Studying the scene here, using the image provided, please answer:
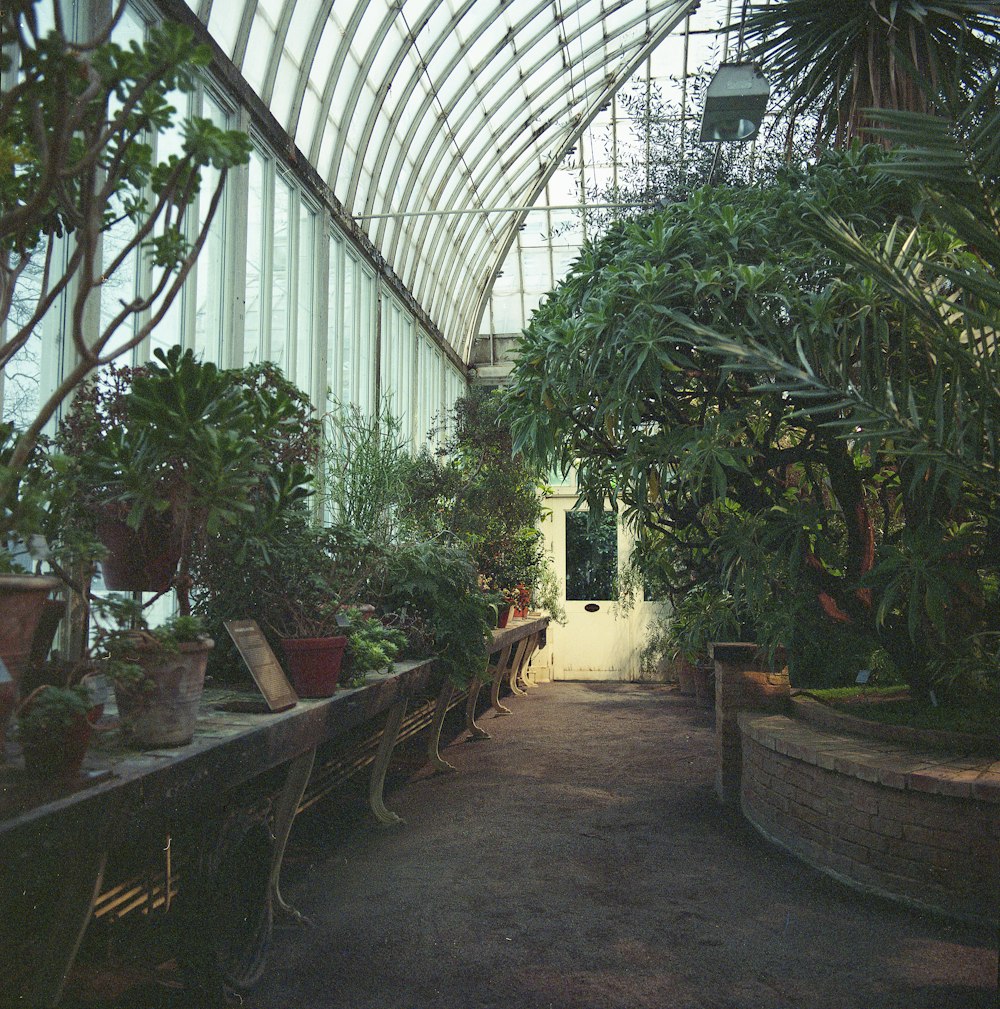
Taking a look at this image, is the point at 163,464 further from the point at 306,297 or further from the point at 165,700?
the point at 306,297

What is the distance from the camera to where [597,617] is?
40.2 ft

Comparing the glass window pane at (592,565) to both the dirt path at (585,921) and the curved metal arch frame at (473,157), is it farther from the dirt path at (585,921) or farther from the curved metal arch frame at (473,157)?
the dirt path at (585,921)

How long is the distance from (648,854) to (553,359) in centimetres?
213

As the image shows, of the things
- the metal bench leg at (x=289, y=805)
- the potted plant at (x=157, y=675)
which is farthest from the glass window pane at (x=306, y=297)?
the potted plant at (x=157, y=675)

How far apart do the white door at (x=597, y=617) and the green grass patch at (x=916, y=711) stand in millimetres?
7248

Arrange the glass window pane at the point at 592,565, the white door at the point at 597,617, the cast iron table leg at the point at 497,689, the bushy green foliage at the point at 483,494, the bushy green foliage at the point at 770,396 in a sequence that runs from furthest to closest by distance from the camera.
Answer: the glass window pane at the point at 592,565, the white door at the point at 597,617, the cast iron table leg at the point at 497,689, the bushy green foliage at the point at 483,494, the bushy green foliage at the point at 770,396

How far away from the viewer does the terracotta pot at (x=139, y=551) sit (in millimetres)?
2719

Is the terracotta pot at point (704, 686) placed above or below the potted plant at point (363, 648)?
below

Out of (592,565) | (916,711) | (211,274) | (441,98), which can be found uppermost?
(441,98)

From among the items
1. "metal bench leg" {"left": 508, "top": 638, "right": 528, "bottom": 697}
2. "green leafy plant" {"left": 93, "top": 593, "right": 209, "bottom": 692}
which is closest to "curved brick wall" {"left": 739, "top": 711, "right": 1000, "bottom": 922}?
"green leafy plant" {"left": 93, "top": 593, "right": 209, "bottom": 692}

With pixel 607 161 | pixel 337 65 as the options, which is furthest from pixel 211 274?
pixel 607 161

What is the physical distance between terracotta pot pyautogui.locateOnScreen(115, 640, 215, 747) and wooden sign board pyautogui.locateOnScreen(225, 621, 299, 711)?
24.3 inches

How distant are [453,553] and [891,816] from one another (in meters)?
2.61

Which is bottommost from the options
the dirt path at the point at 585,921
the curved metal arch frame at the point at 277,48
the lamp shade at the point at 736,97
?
the dirt path at the point at 585,921
